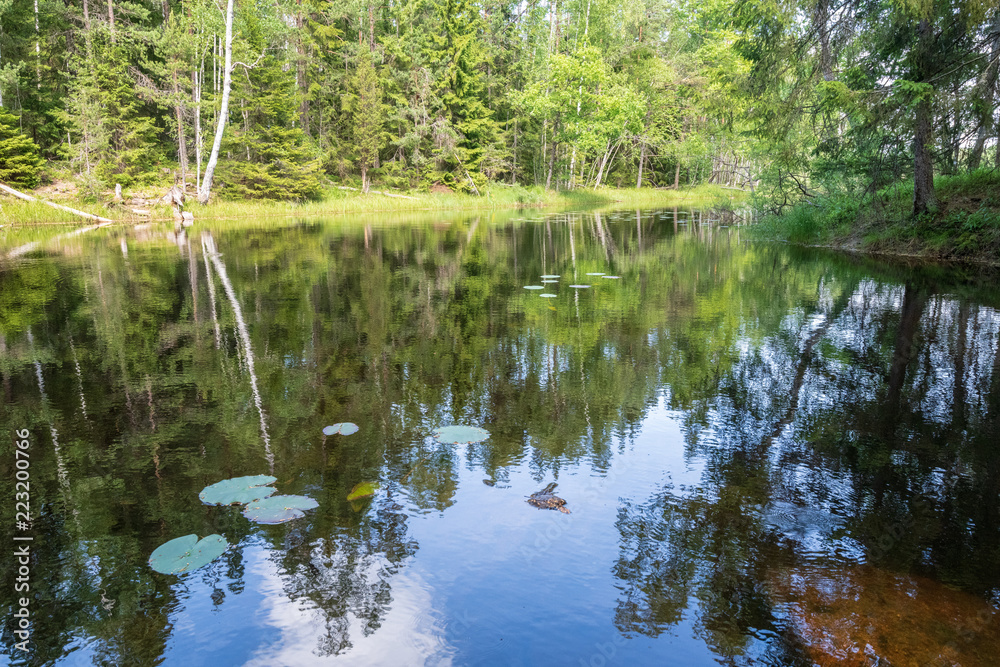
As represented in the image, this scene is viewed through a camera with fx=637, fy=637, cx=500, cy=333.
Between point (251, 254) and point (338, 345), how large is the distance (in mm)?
8898

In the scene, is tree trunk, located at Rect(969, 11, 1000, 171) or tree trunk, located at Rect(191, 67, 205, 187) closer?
tree trunk, located at Rect(969, 11, 1000, 171)

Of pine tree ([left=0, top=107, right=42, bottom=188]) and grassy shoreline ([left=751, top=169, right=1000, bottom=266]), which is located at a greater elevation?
pine tree ([left=0, top=107, right=42, bottom=188])

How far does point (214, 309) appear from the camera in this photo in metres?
8.65

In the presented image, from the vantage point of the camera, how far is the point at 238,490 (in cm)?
357

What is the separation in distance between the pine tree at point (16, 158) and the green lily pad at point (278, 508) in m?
29.3

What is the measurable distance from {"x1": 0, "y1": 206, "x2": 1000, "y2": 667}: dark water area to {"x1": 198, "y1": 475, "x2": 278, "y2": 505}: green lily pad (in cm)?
7

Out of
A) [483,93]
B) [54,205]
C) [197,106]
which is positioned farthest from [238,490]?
[483,93]

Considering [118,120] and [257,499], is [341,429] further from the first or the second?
[118,120]

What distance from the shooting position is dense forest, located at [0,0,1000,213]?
12031mm

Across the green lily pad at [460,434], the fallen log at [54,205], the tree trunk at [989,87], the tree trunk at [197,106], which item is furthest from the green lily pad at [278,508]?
the tree trunk at [197,106]

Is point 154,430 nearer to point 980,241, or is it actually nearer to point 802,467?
point 802,467

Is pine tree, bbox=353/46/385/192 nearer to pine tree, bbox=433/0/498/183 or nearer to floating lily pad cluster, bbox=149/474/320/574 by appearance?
pine tree, bbox=433/0/498/183

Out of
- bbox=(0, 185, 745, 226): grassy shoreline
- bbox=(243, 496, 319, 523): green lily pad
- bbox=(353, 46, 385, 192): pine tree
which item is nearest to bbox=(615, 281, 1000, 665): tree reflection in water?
bbox=(243, 496, 319, 523): green lily pad

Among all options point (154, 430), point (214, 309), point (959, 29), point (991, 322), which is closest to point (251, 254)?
point (214, 309)
